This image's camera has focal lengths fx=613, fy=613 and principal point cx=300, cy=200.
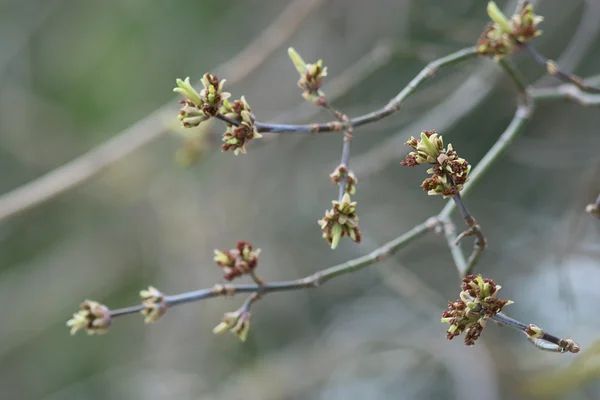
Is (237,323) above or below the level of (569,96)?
below

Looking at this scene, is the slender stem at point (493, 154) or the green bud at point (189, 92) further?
the slender stem at point (493, 154)

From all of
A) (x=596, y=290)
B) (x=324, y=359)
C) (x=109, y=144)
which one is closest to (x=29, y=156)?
(x=109, y=144)

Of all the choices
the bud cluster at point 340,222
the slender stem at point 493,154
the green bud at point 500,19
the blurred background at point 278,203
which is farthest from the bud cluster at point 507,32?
the blurred background at point 278,203

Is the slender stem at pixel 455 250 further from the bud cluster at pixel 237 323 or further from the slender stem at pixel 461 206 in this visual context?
the bud cluster at pixel 237 323

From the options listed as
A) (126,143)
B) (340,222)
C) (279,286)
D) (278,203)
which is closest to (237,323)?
(279,286)

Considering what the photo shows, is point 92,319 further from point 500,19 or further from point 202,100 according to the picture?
point 500,19

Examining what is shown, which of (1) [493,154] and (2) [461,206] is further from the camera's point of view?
(1) [493,154]

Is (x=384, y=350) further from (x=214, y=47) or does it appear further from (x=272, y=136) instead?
(x=214, y=47)
